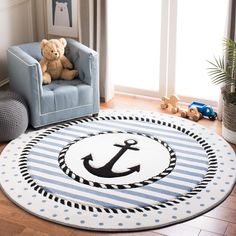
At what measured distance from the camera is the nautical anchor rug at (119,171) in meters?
3.01

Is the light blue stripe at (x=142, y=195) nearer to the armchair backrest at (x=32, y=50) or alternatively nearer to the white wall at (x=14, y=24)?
the armchair backrest at (x=32, y=50)

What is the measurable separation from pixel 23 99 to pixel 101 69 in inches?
36.7

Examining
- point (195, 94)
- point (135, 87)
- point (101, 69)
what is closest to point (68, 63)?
point (101, 69)

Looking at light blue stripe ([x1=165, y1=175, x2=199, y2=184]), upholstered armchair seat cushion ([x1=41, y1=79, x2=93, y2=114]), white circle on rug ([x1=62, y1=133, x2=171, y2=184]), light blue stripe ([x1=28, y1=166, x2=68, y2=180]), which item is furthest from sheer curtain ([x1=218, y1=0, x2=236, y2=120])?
light blue stripe ([x1=28, y1=166, x2=68, y2=180])

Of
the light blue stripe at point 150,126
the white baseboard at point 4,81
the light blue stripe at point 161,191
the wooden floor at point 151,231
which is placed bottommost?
the wooden floor at point 151,231

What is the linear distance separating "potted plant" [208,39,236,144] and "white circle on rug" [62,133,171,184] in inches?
21.2

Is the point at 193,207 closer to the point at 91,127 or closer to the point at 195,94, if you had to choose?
the point at 91,127

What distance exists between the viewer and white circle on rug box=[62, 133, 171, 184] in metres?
3.42

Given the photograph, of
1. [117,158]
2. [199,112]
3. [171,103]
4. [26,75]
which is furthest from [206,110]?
[26,75]

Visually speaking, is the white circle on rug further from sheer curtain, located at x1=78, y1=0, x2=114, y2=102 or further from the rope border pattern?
sheer curtain, located at x1=78, y1=0, x2=114, y2=102

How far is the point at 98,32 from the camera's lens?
14.9 feet

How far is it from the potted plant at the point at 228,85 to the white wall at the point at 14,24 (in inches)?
73.8

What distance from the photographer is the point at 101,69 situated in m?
4.70

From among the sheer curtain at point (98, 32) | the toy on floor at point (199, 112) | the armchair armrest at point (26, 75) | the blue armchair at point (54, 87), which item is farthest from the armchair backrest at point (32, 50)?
the toy on floor at point (199, 112)
